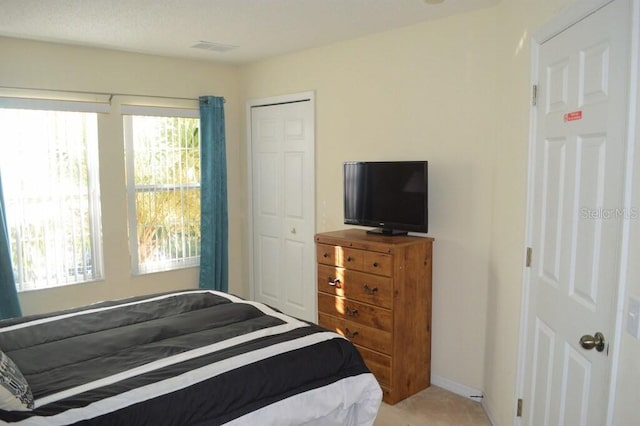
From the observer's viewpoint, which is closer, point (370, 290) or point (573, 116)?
point (573, 116)

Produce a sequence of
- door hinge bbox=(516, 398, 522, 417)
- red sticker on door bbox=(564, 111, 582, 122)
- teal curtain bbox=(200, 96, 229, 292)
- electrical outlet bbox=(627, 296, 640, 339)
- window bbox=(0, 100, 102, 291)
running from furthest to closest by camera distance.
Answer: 1. teal curtain bbox=(200, 96, 229, 292)
2. window bbox=(0, 100, 102, 291)
3. door hinge bbox=(516, 398, 522, 417)
4. red sticker on door bbox=(564, 111, 582, 122)
5. electrical outlet bbox=(627, 296, 640, 339)

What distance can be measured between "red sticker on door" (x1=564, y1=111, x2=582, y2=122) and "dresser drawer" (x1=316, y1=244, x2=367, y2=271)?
5.33 ft

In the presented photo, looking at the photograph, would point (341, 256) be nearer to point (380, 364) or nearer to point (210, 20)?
point (380, 364)

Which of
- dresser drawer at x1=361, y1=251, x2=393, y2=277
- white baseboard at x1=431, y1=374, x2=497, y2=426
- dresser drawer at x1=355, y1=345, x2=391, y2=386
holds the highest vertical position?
dresser drawer at x1=361, y1=251, x2=393, y2=277

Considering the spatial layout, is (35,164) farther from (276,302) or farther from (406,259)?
(406,259)

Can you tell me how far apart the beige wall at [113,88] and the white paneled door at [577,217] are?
136 inches

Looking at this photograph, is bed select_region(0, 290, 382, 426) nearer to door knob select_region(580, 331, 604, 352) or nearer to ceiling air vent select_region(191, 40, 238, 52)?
door knob select_region(580, 331, 604, 352)

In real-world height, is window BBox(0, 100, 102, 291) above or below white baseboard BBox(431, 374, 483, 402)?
above

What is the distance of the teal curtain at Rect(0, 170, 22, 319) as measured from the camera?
3.75 meters

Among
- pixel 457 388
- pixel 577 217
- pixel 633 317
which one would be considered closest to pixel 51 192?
pixel 457 388

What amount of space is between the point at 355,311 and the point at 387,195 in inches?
33.3

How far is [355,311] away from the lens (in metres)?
3.45

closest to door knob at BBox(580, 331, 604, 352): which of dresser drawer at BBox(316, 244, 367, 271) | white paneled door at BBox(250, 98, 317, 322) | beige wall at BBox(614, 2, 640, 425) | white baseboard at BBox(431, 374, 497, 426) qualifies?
beige wall at BBox(614, 2, 640, 425)

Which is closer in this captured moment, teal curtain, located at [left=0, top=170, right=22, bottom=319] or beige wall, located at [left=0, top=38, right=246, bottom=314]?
teal curtain, located at [left=0, top=170, right=22, bottom=319]
